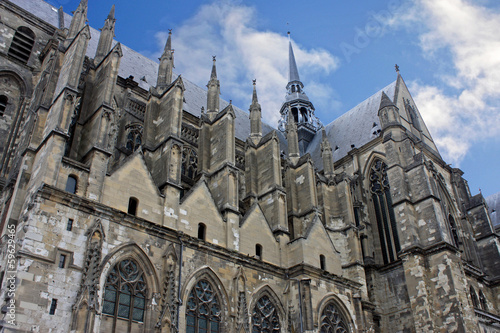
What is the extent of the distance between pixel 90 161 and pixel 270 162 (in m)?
8.00

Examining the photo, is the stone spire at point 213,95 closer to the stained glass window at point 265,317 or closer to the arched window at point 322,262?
the arched window at point 322,262

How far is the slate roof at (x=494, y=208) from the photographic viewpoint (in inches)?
1460

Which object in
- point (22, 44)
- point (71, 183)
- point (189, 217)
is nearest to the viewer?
point (71, 183)

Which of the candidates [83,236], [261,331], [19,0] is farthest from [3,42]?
[261,331]

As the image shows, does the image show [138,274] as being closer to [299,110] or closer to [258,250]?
[258,250]

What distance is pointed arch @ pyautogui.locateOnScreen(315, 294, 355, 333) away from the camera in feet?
54.2

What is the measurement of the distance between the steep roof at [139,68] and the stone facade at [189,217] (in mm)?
161

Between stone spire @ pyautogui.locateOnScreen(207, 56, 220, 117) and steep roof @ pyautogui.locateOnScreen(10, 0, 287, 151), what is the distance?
15.6 ft

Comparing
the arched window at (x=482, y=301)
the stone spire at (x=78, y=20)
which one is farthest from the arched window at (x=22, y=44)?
the arched window at (x=482, y=301)

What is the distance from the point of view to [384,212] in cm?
2473

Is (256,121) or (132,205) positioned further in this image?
(256,121)

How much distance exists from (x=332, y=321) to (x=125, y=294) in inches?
306

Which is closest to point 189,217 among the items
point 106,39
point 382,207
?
point 106,39

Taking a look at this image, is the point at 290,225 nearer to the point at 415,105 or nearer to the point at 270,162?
the point at 270,162
